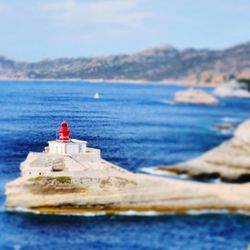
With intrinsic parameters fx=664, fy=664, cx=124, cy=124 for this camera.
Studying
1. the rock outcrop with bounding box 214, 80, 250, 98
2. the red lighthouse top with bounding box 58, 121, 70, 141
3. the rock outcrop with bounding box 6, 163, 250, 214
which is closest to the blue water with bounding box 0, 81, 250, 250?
the red lighthouse top with bounding box 58, 121, 70, 141

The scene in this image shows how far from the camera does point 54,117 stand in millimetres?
7227

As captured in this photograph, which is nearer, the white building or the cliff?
the white building

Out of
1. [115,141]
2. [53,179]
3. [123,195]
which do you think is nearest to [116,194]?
[123,195]

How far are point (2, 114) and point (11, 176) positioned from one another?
1956 millimetres

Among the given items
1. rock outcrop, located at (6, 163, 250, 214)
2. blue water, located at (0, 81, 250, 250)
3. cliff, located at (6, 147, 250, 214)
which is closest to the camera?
blue water, located at (0, 81, 250, 250)

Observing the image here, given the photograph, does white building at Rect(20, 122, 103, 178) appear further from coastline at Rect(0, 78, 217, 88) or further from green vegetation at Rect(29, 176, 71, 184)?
coastline at Rect(0, 78, 217, 88)

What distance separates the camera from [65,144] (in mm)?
7602

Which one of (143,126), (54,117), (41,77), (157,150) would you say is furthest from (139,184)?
(54,117)

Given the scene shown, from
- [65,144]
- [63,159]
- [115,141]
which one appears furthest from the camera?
[63,159]

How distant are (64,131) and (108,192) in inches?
157

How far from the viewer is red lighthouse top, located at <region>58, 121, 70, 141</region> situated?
23.9 feet

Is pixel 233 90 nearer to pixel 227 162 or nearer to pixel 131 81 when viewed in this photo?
pixel 227 162

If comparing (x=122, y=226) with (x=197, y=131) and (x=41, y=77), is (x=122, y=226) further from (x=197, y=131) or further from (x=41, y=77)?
(x=41, y=77)

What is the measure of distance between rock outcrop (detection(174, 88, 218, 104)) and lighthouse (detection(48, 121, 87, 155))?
4.05 m
